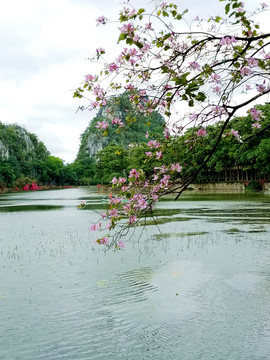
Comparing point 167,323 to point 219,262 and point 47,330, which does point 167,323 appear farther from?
point 219,262

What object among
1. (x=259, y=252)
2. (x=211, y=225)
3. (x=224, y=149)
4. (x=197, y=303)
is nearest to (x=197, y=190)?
(x=224, y=149)

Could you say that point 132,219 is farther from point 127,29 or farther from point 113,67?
point 127,29

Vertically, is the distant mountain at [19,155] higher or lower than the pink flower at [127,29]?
higher

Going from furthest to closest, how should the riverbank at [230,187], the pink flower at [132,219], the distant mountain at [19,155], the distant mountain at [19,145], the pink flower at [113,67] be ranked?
the distant mountain at [19,145]
the distant mountain at [19,155]
the riverbank at [230,187]
the pink flower at [132,219]
the pink flower at [113,67]

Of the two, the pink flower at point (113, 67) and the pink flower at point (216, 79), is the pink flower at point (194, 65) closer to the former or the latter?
the pink flower at point (216, 79)

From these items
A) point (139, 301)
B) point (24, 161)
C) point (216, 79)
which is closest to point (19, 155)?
point (24, 161)

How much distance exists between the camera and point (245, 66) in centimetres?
537

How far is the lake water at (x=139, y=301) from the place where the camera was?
22.2 ft

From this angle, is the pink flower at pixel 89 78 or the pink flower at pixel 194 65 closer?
the pink flower at pixel 194 65

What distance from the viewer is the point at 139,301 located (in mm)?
9047

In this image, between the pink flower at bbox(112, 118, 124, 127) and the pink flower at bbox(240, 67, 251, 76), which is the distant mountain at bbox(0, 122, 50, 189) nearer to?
the pink flower at bbox(112, 118, 124, 127)

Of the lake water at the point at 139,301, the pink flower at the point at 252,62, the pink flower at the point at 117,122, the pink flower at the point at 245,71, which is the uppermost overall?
the pink flower at the point at 252,62

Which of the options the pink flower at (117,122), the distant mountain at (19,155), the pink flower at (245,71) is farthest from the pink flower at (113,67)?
the distant mountain at (19,155)

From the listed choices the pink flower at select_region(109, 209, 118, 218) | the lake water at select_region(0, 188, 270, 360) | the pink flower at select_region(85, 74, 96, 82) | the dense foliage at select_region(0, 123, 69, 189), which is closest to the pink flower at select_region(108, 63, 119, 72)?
the pink flower at select_region(85, 74, 96, 82)
